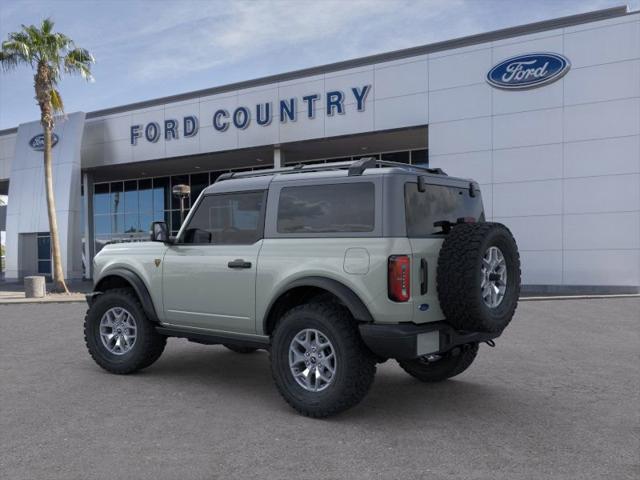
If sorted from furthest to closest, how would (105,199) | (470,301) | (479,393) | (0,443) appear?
(105,199), (479,393), (470,301), (0,443)

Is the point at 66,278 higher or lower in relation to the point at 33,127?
lower

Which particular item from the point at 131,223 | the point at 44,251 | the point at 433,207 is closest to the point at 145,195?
the point at 131,223

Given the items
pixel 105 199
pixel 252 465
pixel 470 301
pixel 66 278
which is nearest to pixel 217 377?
pixel 252 465

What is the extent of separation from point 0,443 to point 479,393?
4.11 m

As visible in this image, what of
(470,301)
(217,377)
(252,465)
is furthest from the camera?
(217,377)

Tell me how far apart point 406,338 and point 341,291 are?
0.64 meters

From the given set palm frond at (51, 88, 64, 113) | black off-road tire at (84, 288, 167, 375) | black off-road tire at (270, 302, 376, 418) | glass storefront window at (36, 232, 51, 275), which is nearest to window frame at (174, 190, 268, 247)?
black off-road tire at (270, 302, 376, 418)

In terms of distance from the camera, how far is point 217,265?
5.50m

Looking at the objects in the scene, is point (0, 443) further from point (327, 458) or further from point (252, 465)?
point (327, 458)

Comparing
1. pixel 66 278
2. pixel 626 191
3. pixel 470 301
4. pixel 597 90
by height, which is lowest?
pixel 66 278

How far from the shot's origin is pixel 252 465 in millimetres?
3717

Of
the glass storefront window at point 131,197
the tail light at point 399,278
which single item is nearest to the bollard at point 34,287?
the glass storefront window at point 131,197

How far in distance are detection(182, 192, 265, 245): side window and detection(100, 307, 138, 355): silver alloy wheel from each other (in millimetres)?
1286

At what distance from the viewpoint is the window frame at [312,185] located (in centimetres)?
460
